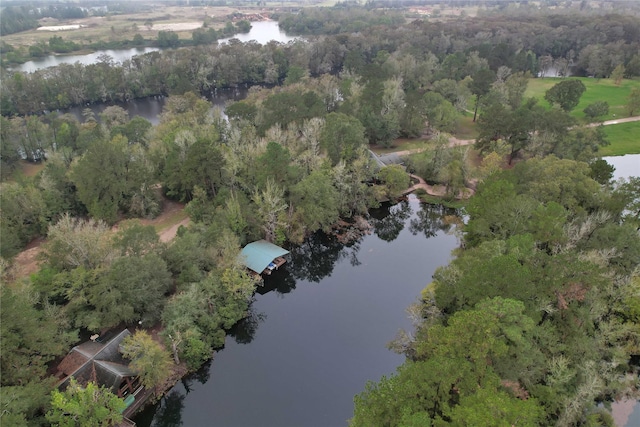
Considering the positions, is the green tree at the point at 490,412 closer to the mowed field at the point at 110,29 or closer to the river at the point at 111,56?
the river at the point at 111,56

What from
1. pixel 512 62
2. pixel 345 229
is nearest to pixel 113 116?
pixel 345 229

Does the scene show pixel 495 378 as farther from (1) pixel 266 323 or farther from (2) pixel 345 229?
(2) pixel 345 229

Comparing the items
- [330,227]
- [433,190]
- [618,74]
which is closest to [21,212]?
[330,227]

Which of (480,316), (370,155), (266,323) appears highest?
(480,316)

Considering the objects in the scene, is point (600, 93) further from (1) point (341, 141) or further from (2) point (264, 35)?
(2) point (264, 35)

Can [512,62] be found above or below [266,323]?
above

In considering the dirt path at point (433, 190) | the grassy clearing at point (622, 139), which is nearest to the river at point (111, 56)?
the dirt path at point (433, 190)

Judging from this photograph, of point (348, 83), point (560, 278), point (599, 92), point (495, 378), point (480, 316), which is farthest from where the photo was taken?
point (599, 92)
